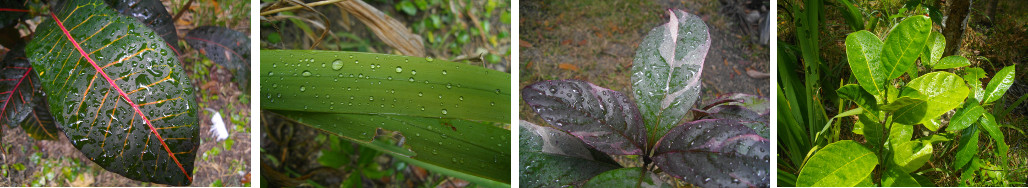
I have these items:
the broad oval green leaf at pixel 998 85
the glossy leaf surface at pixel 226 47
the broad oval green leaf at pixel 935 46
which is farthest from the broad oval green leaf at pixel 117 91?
the broad oval green leaf at pixel 998 85

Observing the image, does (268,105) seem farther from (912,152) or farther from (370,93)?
(912,152)

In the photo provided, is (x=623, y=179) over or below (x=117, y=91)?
below

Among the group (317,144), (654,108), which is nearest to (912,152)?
(654,108)

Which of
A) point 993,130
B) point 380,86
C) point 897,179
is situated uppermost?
point 380,86

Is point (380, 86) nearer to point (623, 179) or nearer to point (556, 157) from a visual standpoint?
point (556, 157)

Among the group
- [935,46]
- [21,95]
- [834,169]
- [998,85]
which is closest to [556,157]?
[834,169]

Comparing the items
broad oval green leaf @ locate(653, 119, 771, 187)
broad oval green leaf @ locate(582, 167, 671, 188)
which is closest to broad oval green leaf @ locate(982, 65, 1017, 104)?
broad oval green leaf @ locate(653, 119, 771, 187)

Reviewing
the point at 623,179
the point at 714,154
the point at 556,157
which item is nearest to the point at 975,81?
the point at 714,154
